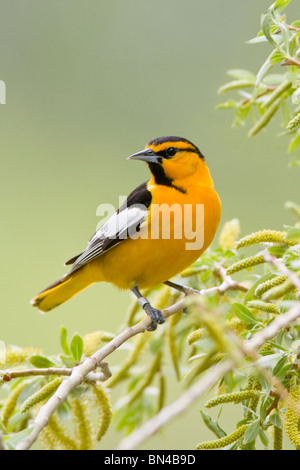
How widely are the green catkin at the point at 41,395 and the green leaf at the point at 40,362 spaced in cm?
17

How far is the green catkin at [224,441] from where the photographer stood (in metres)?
1.63

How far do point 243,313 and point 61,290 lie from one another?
139 cm

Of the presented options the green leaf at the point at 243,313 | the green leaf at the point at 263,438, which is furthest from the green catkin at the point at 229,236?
the green leaf at the point at 263,438

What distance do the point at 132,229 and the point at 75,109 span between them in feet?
13.3

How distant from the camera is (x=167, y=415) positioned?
0.86 m

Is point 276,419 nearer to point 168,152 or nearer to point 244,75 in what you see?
point 244,75

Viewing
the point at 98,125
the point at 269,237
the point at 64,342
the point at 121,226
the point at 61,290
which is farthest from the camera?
the point at 98,125

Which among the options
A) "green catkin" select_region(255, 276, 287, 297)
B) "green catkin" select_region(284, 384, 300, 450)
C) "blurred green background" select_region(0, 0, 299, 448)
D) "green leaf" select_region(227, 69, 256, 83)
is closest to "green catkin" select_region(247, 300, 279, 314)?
"green catkin" select_region(255, 276, 287, 297)

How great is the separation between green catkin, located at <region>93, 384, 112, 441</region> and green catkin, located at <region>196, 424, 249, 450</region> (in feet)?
1.20

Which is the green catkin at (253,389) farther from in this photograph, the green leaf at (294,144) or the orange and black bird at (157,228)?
the green leaf at (294,144)

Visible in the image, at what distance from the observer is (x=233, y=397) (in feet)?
5.46

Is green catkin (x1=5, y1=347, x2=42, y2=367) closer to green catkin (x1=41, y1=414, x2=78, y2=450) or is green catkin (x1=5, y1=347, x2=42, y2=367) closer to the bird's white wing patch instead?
green catkin (x1=41, y1=414, x2=78, y2=450)

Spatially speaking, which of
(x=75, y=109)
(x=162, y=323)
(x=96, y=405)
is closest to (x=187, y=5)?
(x=75, y=109)

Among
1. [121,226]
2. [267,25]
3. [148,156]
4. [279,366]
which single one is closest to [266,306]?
[279,366]
